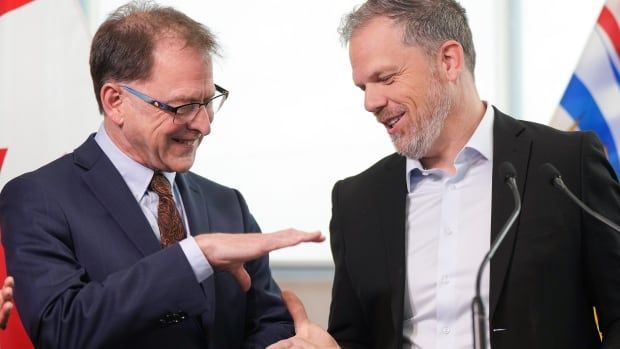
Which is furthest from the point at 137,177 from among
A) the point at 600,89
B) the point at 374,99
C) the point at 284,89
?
the point at 600,89

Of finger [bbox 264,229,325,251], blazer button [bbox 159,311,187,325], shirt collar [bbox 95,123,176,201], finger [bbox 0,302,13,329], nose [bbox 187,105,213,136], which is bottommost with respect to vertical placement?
blazer button [bbox 159,311,187,325]

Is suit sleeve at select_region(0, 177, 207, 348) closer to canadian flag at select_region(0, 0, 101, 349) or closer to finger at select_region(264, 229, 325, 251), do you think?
finger at select_region(264, 229, 325, 251)

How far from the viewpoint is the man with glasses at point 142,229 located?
2.00m

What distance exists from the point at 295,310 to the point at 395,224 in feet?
1.14

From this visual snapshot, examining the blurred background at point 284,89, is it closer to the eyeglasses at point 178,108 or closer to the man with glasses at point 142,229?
the man with glasses at point 142,229

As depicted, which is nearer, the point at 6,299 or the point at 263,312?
the point at 6,299

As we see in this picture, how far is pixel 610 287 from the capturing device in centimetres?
219

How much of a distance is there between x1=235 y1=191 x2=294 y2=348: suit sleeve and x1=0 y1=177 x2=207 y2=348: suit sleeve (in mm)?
350

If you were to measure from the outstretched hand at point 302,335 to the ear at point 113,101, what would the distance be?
0.62m

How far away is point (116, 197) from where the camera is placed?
7.22 feet

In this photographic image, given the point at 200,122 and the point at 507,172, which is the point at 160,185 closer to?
the point at 200,122

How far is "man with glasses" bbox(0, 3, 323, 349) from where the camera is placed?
2.00 meters

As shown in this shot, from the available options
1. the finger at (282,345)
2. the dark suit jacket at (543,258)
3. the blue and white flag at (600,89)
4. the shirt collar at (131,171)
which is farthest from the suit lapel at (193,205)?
the blue and white flag at (600,89)

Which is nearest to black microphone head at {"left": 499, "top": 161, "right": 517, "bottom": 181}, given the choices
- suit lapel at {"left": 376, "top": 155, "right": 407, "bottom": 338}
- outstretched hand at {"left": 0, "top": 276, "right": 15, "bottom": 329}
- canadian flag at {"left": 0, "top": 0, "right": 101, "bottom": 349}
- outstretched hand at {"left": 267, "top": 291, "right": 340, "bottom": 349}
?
suit lapel at {"left": 376, "top": 155, "right": 407, "bottom": 338}
